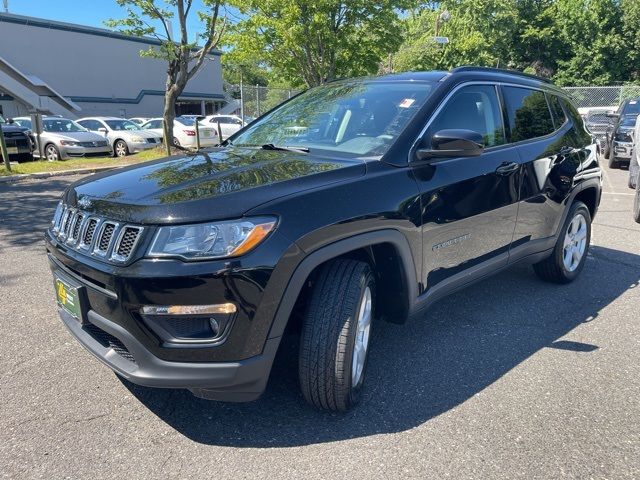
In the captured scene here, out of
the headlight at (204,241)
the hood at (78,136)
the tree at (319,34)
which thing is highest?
the tree at (319,34)

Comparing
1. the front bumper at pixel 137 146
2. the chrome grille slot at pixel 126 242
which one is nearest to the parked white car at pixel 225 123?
the front bumper at pixel 137 146

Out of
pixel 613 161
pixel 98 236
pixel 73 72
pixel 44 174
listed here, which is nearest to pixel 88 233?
pixel 98 236

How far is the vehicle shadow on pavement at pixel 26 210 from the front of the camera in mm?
6191

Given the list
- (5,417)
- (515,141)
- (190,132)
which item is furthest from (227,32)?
(5,417)

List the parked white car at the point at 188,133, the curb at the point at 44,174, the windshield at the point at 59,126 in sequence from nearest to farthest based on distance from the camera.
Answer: the curb at the point at 44,174, the windshield at the point at 59,126, the parked white car at the point at 188,133

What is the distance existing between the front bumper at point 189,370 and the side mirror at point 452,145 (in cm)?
140

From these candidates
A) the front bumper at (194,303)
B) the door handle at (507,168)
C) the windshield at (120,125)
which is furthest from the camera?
the windshield at (120,125)

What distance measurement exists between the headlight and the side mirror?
4.15 feet

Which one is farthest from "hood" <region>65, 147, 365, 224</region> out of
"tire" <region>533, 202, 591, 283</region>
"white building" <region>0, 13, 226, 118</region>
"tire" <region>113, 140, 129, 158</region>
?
"white building" <region>0, 13, 226, 118</region>

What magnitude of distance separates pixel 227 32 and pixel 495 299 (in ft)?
44.2

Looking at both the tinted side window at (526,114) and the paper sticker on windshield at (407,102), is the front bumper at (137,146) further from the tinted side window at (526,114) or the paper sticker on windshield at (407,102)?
the paper sticker on windshield at (407,102)

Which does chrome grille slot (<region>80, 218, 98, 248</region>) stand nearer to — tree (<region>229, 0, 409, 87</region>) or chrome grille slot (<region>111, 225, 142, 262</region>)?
chrome grille slot (<region>111, 225, 142, 262</region>)

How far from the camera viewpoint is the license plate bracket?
2432mm

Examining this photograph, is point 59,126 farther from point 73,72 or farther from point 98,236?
point 73,72
